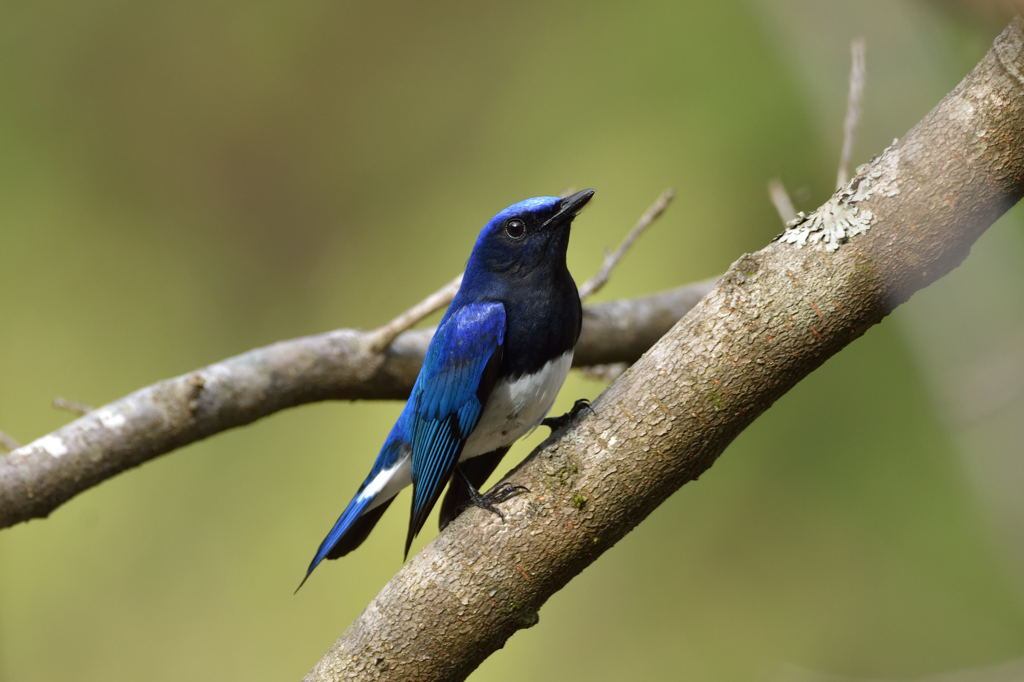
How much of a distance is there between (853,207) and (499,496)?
949 mm

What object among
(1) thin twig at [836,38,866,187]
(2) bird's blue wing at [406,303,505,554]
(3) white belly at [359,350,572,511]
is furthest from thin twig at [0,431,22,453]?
(1) thin twig at [836,38,866,187]

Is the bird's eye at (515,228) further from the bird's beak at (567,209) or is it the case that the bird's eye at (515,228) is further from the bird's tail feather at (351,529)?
the bird's tail feather at (351,529)

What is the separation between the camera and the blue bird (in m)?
2.87

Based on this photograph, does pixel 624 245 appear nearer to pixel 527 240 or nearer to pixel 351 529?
pixel 527 240

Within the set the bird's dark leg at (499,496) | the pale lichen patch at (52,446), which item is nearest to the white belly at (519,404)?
the bird's dark leg at (499,496)

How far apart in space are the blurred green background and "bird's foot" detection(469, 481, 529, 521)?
2108 millimetres

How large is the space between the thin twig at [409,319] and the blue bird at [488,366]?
0.31 meters

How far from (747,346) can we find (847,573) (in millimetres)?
3174

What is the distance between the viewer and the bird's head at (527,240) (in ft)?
9.77

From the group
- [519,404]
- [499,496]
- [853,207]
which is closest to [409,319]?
[519,404]

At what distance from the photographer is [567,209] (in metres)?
2.99

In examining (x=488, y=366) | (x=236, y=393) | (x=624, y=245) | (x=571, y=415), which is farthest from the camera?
(x=624, y=245)

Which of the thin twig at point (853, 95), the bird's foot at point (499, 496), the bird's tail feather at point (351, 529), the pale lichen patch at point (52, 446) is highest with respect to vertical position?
the thin twig at point (853, 95)

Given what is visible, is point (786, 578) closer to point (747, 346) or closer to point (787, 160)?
point (787, 160)
